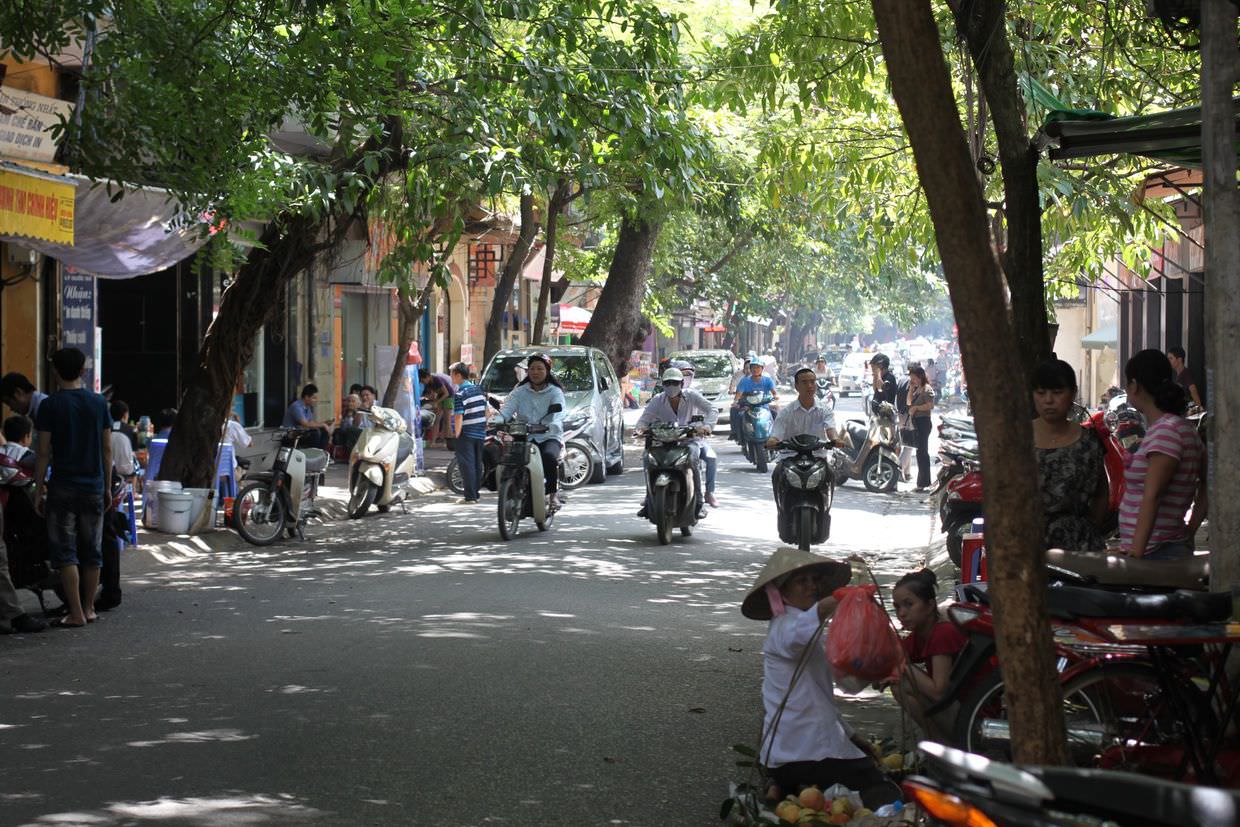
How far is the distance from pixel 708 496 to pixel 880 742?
1086 cm

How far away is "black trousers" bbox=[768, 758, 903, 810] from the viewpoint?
554 centimetres

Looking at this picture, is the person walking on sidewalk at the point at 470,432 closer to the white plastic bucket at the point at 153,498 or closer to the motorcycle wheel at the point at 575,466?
the motorcycle wheel at the point at 575,466

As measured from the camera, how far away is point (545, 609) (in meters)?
10.7

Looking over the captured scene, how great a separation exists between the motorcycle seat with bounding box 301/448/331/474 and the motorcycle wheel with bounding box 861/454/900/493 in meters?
9.12

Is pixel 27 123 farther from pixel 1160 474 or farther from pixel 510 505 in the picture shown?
pixel 1160 474

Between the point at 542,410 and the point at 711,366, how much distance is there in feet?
77.6

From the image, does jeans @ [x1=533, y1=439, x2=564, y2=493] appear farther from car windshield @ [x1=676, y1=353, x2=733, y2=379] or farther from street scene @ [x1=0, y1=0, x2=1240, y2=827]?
car windshield @ [x1=676, y1=353, x2=733, y2=379]

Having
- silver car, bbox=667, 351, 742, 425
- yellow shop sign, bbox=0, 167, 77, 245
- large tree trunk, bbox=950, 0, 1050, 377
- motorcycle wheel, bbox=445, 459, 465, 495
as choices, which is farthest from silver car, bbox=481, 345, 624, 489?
silver car, bbox=667, 351, 742, 425

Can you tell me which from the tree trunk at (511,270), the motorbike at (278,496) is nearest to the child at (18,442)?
the motorbike at (278,496)

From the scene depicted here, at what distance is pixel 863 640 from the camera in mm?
5219

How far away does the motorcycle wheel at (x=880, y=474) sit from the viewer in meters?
22.0

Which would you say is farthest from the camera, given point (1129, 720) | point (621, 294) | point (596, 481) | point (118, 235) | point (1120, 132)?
point (621, 294)

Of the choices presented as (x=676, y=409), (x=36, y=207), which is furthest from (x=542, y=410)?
(x=36, y=207)

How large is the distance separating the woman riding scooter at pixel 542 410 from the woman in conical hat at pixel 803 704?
10.2m
